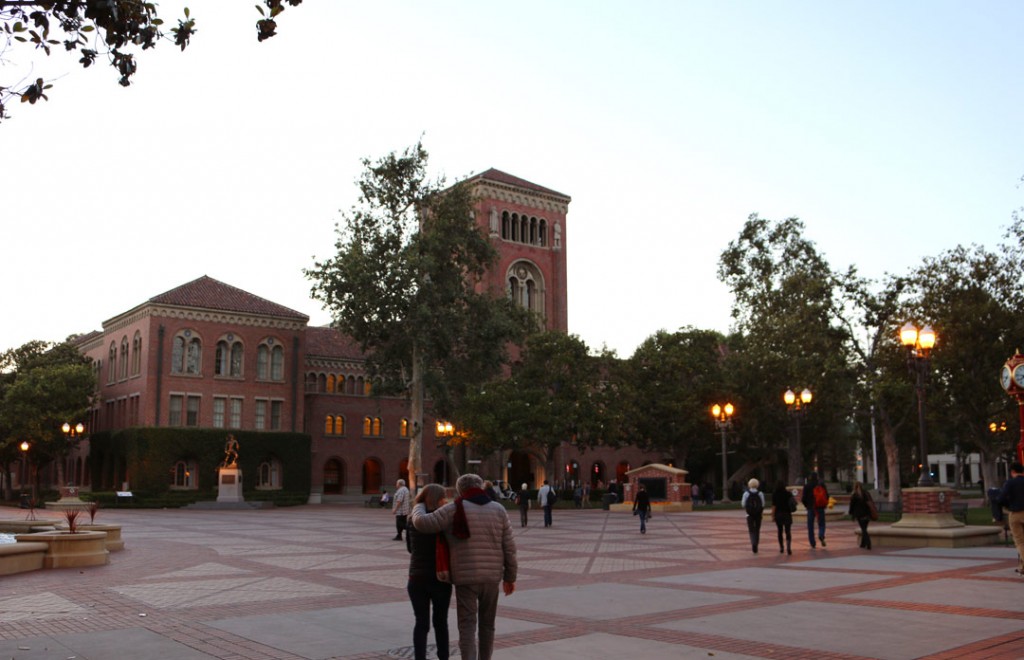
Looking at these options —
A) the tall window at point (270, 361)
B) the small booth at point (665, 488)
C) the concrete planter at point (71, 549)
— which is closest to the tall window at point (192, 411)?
the tall window at point (270, 361)

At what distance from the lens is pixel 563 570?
54.5 ft

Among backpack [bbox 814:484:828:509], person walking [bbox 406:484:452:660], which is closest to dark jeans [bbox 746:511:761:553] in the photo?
backpack [bbox 814:484:828:509]

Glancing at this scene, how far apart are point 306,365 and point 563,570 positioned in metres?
52.9

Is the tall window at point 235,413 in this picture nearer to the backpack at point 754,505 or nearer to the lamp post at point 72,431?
the lamp post at point 72,431

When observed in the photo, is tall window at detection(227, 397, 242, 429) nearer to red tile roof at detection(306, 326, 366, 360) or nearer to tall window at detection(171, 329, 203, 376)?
tall window at detection(171, 329, 203, 376)

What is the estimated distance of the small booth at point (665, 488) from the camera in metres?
42.9

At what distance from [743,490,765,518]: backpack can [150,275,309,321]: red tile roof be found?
155ft

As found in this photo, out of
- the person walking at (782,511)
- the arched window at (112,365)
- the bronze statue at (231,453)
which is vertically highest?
the arched window at (112,365)

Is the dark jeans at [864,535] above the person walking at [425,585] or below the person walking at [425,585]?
below

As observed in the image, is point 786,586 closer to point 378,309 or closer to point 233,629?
point 233,629

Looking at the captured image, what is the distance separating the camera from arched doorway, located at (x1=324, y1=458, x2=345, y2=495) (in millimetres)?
67812

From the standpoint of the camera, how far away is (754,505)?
65.0ft

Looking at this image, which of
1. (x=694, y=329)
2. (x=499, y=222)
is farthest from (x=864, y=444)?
(x=499, y=222)

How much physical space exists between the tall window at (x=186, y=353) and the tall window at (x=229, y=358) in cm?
119
